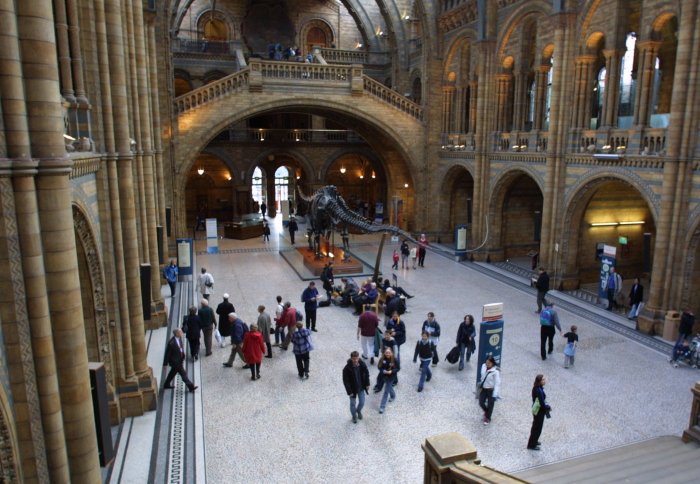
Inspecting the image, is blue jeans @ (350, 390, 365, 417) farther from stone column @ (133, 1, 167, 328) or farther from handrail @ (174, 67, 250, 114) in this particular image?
handrail @ (174, 67, 250, 114)

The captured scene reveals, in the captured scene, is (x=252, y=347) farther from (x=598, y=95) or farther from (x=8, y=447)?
(x=598, y=95)

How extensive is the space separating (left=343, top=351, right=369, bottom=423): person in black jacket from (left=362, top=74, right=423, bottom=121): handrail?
54.2 feet

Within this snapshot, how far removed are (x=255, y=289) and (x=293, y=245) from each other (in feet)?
24.1

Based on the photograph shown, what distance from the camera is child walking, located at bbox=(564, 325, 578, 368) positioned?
34.2 ft

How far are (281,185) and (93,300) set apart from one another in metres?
27.4

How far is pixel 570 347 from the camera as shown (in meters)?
10.7

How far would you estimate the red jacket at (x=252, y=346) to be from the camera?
32.6 ft

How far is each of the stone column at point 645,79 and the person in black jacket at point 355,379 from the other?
33.7ft

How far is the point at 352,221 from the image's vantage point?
1747 centimetres

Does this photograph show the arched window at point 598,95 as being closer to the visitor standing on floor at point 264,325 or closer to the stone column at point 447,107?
the stone column at point 447,107

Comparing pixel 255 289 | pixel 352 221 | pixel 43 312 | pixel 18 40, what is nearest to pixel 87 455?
pixel 43 312

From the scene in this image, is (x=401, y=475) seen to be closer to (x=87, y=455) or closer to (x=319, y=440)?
(x=319, y=440)

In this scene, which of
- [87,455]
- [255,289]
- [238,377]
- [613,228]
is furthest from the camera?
[613,228]

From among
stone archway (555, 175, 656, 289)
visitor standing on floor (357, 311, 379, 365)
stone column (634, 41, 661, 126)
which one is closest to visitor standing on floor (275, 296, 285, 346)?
visitor standing on floor (357, 311, 379, 365)
